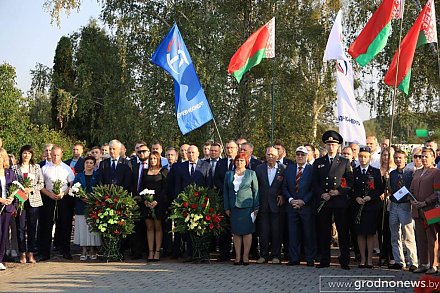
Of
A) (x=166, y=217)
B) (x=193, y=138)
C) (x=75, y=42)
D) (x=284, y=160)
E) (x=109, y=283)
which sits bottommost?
(x=109, y=283)

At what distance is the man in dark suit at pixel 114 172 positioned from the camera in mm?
11602

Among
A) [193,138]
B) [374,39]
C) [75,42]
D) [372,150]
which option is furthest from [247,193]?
[75,42]

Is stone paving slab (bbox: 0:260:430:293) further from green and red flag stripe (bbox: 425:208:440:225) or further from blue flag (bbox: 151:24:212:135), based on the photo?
blue flag (bbox: 151:24:212:135)

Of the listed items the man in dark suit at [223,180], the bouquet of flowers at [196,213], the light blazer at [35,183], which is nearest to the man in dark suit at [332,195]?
the man in dark suit at [223,180]

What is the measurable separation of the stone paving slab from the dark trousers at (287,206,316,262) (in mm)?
335

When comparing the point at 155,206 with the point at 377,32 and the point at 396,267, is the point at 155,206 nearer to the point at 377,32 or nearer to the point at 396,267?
the point at 396,267

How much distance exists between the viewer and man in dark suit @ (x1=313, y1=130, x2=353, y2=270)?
10555mm

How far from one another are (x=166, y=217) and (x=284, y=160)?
2462 millimetres

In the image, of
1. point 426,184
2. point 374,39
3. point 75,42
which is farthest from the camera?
point 75,42

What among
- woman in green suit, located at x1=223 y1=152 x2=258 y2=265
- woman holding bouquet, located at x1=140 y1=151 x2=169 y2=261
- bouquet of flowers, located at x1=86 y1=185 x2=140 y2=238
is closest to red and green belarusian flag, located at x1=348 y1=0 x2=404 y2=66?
woman in green suit, located at x1=223 y1=152 x2=258 y2=265

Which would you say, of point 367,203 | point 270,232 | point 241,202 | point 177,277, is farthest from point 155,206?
point 367,203

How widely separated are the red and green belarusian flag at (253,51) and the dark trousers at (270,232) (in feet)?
11.4

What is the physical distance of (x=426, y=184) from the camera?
32.3 ft

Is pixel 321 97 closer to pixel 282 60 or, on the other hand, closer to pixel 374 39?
pixel 282 60
